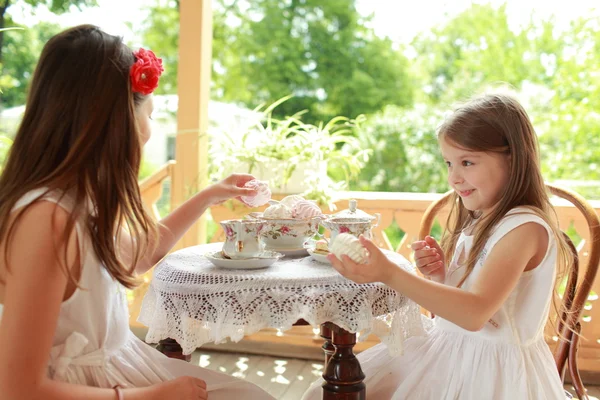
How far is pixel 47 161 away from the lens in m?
1.36

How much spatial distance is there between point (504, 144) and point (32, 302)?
4.10 feet

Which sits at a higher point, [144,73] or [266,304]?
[144,73]

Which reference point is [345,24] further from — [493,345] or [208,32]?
[493,345]

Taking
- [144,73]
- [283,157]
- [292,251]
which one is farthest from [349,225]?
[283,157]

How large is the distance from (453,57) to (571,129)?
5368mm

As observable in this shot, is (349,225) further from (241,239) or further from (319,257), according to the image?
(241,239)

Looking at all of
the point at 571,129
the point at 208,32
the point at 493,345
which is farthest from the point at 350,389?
the point at 571,129

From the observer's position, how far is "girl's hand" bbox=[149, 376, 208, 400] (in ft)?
4.78

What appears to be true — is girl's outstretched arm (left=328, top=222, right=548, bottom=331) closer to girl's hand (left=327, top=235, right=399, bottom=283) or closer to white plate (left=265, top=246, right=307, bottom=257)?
girl's hand (left=327, top=235, right=399, bottom=283)

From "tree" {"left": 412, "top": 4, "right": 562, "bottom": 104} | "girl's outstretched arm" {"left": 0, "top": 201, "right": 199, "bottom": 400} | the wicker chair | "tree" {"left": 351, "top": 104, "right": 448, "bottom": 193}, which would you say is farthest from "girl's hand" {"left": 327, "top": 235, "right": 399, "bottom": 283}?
"tree" {"left": 412, "top": 4, "right": 562, "bottom": 104}

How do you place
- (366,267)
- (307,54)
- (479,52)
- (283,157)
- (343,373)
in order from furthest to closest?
(307,54), (479,52), (283,157), (343,373), (366,267)

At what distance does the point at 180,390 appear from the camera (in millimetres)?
1478

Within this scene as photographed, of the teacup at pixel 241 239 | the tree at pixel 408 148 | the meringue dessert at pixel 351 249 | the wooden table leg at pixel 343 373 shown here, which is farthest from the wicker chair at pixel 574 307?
the tree at pixel 408 148

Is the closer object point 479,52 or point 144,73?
point 144,73
